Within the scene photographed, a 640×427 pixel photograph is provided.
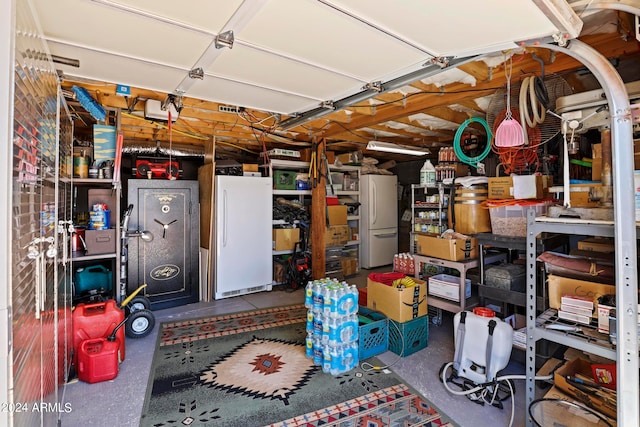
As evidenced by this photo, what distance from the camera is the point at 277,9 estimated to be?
4.48 ft

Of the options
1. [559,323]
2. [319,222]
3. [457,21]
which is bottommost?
[559,323]

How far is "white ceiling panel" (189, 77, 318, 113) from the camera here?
226 centimetres

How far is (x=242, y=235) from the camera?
16.0 ft

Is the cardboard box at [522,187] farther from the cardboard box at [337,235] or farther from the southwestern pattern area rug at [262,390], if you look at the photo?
the cardboard box at [337,235]

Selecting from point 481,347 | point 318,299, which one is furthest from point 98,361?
point 481,347

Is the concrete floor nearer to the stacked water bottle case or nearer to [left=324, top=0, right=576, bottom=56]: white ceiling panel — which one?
the stacked water bottle case

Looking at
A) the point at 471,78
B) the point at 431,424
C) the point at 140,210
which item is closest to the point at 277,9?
the point at 471,78

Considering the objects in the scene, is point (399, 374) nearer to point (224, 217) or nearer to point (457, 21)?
point (457, 21)

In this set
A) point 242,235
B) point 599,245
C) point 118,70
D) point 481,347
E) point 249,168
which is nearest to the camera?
point 118,70

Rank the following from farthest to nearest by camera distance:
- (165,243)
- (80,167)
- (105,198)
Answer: (165,243) < (105,198) < (80,167)

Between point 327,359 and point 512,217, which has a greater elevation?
point 512,217

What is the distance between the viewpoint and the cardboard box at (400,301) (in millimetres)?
2941

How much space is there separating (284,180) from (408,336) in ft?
10.9

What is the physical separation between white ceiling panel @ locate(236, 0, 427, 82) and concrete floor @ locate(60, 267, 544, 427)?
2293mm
